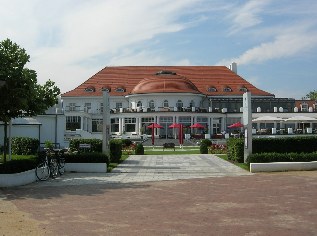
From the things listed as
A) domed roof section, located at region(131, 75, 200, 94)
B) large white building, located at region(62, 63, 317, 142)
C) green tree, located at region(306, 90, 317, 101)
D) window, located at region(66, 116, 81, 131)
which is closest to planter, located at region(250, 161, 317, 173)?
large white building, located at region(62, 63, 317, 142)

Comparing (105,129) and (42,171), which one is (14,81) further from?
(105,129)

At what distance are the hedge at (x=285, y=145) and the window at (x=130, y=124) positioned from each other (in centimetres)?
3823

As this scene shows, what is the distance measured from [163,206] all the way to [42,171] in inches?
299

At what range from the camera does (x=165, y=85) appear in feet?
207

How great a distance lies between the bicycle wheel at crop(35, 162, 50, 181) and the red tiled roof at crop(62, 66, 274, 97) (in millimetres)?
45280

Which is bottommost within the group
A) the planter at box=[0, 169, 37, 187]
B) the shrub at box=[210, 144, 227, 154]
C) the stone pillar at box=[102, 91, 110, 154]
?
the planter at box=[0, 169, 37, 187]

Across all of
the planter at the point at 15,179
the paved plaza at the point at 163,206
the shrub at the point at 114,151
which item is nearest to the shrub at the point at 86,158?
the paved plaza at the point at 163,206

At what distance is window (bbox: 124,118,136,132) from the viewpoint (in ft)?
201

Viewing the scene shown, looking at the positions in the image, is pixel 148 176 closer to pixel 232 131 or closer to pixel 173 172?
pixel 173 172

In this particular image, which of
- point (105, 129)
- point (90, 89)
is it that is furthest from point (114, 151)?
point (90, 89)

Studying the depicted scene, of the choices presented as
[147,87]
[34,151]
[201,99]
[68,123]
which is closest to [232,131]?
[201,99]

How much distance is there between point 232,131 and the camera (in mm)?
61656

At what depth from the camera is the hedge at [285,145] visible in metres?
23.7

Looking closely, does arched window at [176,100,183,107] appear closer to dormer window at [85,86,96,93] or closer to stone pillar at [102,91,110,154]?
dormer window at [85,86,96,93]
